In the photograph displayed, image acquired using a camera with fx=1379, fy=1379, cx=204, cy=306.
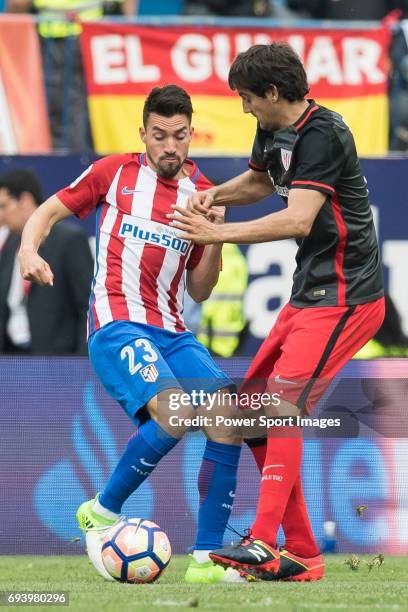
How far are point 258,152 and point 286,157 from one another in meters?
0.43

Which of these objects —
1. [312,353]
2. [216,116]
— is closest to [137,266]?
[312,353]

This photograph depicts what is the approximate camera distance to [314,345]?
6176 millimetres

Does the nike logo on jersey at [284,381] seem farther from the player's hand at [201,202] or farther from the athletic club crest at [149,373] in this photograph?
the player's hand at [201,202]

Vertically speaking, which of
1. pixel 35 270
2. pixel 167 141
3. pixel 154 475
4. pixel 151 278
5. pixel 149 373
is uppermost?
pixel 167 141

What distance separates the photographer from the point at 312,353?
6172 millimetres

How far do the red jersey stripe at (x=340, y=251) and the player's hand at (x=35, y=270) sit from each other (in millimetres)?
1305

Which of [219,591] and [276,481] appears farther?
[276,481]

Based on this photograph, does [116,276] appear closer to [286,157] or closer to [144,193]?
[144,193]

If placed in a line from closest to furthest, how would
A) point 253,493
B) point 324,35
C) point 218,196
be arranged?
point 218,196 < point 253,493 < point 324,35

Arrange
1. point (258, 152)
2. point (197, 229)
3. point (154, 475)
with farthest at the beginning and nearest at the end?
point (154, 475) < point (258, 152) < point (197, 229)

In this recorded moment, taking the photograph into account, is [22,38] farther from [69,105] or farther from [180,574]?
[180,574]

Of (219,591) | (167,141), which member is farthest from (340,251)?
(219,591)

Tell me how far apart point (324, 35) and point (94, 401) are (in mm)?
4686

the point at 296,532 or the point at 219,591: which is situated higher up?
the point at 219,591
